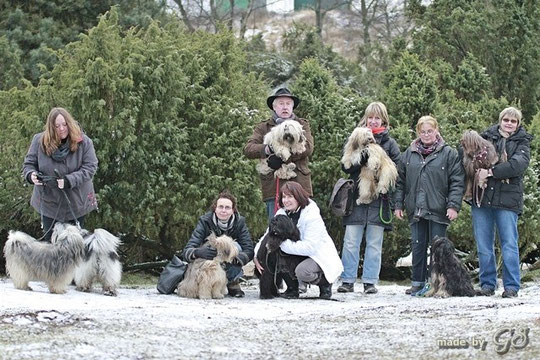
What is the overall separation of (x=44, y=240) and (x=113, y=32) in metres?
3.35

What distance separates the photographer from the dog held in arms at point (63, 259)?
9.12 m

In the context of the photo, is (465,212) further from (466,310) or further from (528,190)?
(466,310)

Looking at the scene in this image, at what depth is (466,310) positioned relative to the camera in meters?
8.27

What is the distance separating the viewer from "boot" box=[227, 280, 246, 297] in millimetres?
9969

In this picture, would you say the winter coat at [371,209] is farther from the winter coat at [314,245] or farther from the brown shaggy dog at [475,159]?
the brown shaggy dog at [475,159]

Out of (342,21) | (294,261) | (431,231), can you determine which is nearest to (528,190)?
(431,231)

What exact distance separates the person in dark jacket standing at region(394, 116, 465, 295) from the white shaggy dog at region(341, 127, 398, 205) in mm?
189

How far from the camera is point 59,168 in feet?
32.0

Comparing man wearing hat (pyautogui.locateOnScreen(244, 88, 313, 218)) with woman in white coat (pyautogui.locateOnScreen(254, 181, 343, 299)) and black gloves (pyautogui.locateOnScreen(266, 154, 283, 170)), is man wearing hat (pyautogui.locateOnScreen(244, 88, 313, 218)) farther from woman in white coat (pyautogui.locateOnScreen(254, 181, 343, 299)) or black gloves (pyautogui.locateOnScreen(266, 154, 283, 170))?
woman in white coat (pyautogui.locateOnScreen(254, 181, 343, 299))

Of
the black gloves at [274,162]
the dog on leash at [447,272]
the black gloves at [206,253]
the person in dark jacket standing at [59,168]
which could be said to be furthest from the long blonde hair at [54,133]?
the dog on leash at [447,272]

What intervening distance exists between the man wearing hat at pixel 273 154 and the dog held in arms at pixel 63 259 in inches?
74.8

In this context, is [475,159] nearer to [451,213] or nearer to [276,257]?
[451,213]

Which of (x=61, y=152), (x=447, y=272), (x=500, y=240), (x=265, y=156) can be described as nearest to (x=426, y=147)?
(x=500, y=240)

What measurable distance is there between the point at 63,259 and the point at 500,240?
14.6 feet
